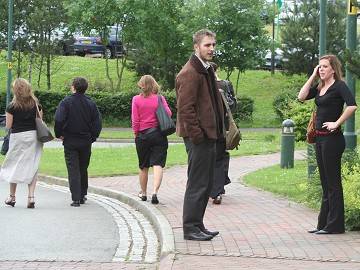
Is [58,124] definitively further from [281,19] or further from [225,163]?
[281,19]

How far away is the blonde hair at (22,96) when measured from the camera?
11.4 m

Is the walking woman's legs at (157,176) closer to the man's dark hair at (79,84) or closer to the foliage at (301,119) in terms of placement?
the man's dark hair at (79,84)

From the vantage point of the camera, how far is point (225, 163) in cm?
1144

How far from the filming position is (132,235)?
927 cm

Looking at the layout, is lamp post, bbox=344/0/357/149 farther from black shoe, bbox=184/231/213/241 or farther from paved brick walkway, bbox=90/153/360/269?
black shoe, bbox=184/231/213/241

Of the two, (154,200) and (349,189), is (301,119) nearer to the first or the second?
(154,200)

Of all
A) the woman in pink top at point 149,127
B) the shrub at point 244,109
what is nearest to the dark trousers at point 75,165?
the woman in pink top at point 149,127

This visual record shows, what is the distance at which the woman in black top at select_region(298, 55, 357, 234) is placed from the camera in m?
8.48

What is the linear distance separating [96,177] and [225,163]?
5.16 meters

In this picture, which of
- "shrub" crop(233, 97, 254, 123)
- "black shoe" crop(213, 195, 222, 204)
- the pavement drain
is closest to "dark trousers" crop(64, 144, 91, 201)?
the pavement drain

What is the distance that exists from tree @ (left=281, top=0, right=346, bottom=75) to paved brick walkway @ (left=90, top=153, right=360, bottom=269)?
89.4 ft

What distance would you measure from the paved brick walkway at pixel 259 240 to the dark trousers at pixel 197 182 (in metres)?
0.22

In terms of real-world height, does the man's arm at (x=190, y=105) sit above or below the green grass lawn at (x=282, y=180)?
above

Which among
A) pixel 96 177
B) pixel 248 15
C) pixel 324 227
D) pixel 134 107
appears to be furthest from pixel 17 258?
pixel 248 15
